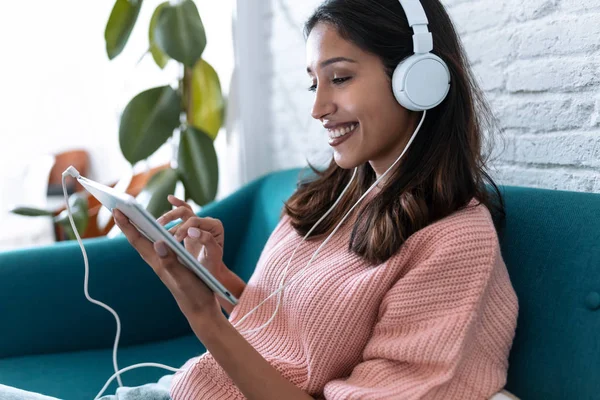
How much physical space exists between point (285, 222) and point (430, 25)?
489 mm

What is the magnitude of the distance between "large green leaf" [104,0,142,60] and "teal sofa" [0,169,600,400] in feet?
1.90

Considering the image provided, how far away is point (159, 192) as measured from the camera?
1833mm

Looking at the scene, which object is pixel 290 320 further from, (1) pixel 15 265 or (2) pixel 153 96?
(2) pixel 153 96

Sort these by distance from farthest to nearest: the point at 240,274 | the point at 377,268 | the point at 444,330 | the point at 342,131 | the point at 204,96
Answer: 1. the point at 204,96
2. the point at 240,274
3. the point at 342,131
4. the point at 377,268
5. the point at 444,330

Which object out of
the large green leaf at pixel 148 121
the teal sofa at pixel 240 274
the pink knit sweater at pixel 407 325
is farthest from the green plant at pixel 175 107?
the pink knit sweater at pixel 407 325

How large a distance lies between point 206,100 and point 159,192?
0.35 m

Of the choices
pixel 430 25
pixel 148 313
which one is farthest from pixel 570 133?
pixel 148 313

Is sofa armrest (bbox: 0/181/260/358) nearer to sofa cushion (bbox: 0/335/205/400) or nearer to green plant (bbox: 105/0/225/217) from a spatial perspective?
sofa cushion (bbox: 0/335/205/400)

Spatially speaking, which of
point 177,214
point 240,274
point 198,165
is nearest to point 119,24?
point 198,165

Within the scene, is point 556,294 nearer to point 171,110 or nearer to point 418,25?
point 418,25

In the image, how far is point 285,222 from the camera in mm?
1264

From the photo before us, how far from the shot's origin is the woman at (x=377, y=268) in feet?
2.72

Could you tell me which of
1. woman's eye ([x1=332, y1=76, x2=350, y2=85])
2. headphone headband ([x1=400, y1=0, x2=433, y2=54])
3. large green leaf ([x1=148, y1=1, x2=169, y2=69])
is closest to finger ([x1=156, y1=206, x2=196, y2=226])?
woman's eye ([x1=332, y1=76, x2=350, y2=85])

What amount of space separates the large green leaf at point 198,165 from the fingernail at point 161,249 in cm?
113
